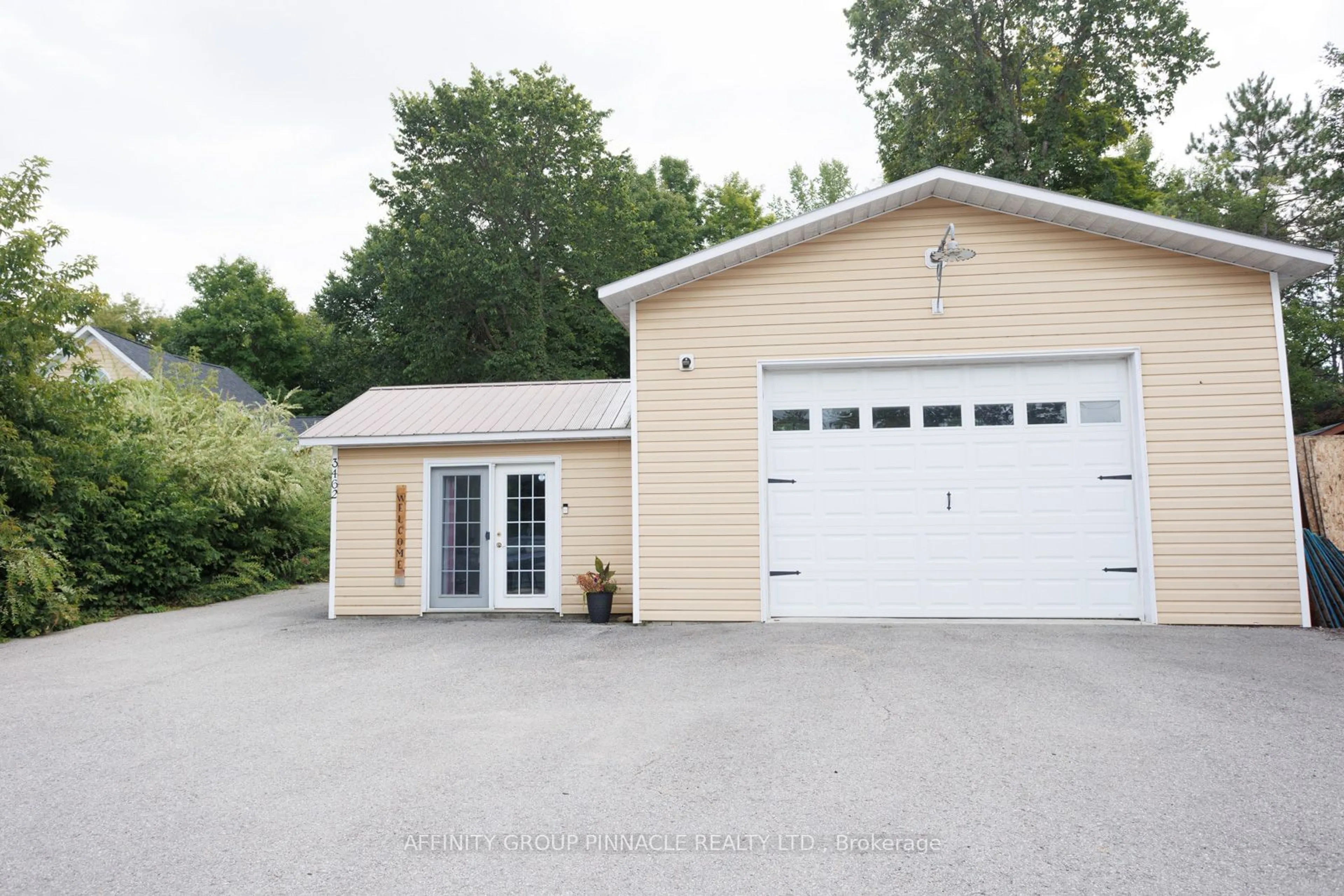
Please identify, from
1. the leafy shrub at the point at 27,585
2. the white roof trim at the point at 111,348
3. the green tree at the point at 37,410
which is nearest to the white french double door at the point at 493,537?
the leafy shrub at the point at 27,585

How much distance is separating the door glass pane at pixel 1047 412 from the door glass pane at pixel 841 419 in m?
1.71

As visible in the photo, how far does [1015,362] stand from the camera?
26.3 ft

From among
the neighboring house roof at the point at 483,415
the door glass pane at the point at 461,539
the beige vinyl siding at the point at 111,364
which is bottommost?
the door glass pane at the point at 461,539

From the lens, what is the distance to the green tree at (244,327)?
33625 millimetres

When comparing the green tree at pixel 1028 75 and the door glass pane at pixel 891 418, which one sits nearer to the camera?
the door glass pane at pixel 891 418

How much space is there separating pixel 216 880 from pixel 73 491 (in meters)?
8.69

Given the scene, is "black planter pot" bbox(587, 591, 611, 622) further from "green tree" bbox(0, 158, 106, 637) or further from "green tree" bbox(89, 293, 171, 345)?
"green tree" bbox(89, 293, 171, 345)

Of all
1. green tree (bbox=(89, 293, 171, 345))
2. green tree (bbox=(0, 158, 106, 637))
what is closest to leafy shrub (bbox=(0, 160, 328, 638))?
green tree (bbox=(0, 158, 106, 637))

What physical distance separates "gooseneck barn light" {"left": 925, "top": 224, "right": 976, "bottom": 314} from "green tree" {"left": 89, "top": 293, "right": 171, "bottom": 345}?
36.5m

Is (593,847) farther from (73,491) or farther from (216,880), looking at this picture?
(73,491)

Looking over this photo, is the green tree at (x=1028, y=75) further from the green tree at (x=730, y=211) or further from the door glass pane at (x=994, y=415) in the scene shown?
the door glass pane at (x=994, y=415)

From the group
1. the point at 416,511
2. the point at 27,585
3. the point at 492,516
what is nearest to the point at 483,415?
the point at 492,516

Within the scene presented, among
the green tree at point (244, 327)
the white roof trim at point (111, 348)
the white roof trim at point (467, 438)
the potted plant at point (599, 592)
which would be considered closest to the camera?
the potted plant at point (599, 592)

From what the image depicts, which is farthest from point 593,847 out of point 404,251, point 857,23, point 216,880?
point 404,251
